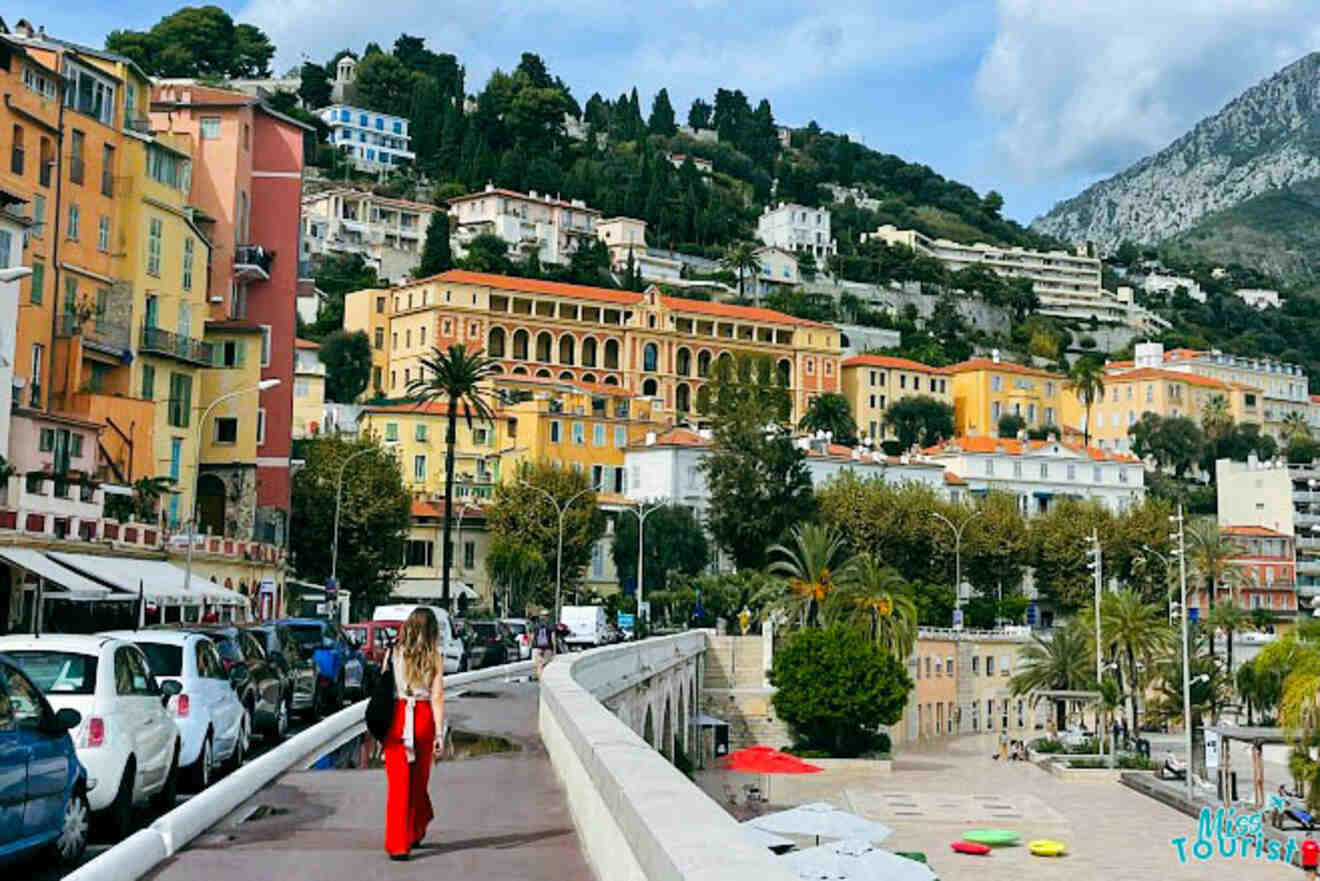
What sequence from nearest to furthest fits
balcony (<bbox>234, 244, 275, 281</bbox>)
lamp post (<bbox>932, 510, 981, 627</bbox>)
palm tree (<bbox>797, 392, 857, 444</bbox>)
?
1. balcony (<bbox>234, 244, 275, 281</bbox>)
2. lamp post (<bbox>932, 510, 981, 627</bbox>)
3. palm tree (<bbox>797, 392, 857, 444</bbox>)

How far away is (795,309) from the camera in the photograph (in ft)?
626

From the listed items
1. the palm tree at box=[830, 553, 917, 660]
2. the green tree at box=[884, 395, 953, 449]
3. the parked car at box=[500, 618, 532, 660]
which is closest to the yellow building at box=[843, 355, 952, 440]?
the green tree at box=[884, 395, 953, 449]

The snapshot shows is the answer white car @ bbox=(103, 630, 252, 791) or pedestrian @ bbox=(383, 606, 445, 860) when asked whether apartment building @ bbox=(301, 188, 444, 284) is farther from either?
pedestrian @ bbox=(383, 606, 445, 860)

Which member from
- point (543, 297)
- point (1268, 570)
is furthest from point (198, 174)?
point (1268, 570)

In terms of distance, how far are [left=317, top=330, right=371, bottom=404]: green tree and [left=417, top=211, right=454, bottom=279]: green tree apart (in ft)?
51.5

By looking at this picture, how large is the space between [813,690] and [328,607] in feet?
77.9

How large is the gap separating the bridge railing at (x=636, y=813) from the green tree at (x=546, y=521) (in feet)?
252

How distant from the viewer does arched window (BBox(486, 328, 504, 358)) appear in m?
151

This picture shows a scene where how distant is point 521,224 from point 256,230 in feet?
380

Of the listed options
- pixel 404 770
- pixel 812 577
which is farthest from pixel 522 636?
pixel 404 770

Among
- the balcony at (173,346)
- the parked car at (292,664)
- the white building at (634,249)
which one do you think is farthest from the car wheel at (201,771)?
the white building at (634,249)

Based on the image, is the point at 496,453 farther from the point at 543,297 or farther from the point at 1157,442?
the point at 1157,442

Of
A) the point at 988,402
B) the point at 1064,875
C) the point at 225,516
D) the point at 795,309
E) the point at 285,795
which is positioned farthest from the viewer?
the point at 795,309

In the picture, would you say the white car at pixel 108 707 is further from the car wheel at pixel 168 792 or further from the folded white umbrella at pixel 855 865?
the folded white umbrella at pixel 855 865
